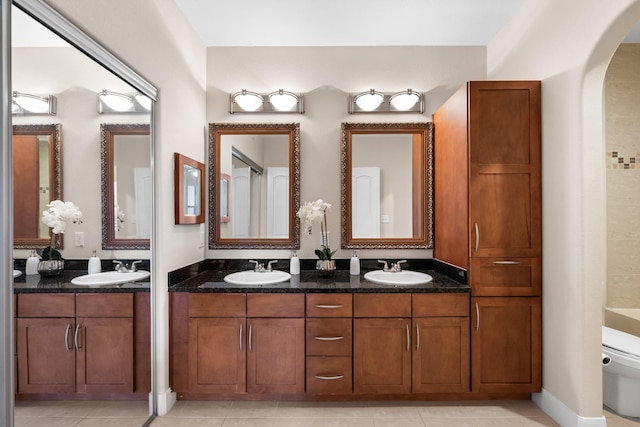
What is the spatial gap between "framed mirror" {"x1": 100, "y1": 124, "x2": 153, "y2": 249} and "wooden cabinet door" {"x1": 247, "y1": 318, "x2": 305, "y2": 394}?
888mm

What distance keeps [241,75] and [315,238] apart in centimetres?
146

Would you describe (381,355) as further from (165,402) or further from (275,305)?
(165,402)

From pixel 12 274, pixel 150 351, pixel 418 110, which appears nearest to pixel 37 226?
pixel 12 274

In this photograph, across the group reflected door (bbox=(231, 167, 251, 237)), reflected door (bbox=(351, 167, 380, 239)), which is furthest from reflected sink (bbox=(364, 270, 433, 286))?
reflected door (bbox=(231, 167, 251, 237))

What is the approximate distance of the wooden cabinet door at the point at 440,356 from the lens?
222 cm

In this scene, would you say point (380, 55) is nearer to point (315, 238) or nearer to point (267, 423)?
point (315, 238)

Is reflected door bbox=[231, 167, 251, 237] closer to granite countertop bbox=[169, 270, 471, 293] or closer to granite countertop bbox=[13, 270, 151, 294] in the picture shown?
granite countertop bbox=[169, 270, 471, 293]

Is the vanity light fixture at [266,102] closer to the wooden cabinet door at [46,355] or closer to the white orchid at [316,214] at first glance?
the white orchid at [316,214]

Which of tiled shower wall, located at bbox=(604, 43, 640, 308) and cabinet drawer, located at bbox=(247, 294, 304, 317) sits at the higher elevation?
tiled shower wall, located at bbox=(604, 43, 640, 308)

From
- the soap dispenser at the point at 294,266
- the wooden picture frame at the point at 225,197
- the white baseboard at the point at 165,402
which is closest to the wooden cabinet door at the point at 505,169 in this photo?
the soap dispenser at the point at 294,266

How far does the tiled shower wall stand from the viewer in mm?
2777

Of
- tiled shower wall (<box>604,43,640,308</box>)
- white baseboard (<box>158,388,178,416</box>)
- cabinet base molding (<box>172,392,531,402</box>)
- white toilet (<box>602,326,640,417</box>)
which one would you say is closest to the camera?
white toilet (<box>602,326,640,417</box>)

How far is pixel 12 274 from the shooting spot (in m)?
1.17

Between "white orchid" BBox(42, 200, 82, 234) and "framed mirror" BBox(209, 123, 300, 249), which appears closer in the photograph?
"white orchid" BBox(42, 200, 82, 234)
